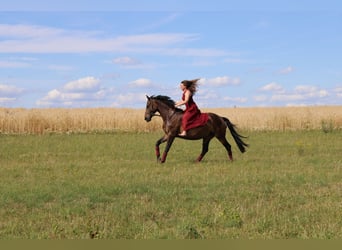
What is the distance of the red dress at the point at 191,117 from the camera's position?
47.7 feet

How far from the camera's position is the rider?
14.4 meters

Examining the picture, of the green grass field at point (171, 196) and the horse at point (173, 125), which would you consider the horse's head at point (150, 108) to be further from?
the green grass field at point (171, 196)

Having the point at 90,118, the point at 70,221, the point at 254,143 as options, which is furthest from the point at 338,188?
the point at 90,118

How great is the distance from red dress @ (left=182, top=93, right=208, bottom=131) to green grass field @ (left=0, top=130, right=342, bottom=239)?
1.14 metres

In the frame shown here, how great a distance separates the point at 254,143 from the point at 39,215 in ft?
49.9

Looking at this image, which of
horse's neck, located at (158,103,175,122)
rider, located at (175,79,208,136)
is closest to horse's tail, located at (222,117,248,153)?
rider, located at (175,79,208,136)

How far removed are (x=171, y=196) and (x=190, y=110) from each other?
5.70m

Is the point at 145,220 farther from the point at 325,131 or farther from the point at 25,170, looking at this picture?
the point at 325,131

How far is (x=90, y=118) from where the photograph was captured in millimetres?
30531

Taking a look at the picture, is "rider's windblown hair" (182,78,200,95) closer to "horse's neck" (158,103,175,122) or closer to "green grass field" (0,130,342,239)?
"horse's neck" (158,103,175,122)

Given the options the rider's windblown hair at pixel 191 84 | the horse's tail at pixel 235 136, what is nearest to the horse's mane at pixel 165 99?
the rider's windblown hair at pixel 191 84

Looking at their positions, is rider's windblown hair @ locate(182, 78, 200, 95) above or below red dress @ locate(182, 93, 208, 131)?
above

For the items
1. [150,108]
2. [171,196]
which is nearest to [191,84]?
[150,108]

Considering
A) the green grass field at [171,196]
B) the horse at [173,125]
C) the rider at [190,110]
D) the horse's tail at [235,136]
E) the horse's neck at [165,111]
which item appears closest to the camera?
the green grass field at [171,196]
